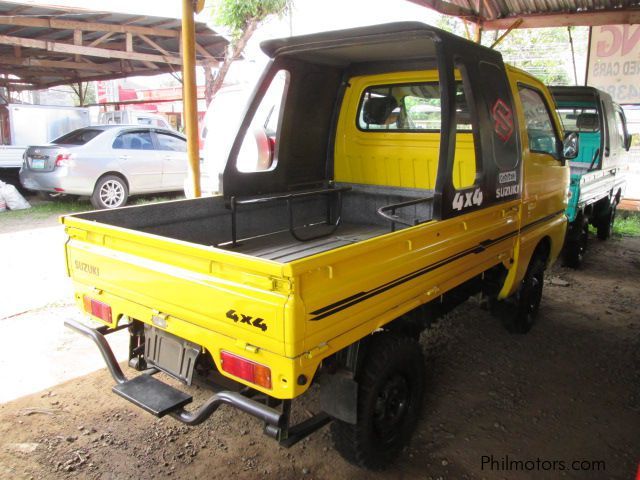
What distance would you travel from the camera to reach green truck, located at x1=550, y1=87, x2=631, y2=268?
20.3 ft

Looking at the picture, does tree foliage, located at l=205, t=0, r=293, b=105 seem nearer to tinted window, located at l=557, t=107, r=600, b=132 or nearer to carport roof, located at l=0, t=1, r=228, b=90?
carport roof, located at l=0, t=1, r=228, b=90

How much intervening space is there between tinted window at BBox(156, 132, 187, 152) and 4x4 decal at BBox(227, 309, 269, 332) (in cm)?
874

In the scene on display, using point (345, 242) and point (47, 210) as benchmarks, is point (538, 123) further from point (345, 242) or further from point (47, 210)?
point (47, 210)

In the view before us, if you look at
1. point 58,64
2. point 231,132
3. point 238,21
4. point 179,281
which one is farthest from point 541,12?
point 58,64

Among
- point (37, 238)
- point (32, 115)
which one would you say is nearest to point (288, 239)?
point (37, 238)

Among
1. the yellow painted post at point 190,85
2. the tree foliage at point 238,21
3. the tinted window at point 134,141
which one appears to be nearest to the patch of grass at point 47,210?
the tinted window at point 134,141

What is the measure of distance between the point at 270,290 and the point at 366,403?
869 mm

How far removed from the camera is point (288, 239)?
3859 mm

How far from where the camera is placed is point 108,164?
9188 mm

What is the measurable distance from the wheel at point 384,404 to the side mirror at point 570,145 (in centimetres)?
261

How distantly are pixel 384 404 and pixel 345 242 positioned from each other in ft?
4.57

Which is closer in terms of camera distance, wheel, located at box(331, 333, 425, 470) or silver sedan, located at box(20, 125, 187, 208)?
wheel, located at box(331, 333, 425, 470)

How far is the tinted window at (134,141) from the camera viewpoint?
9.52m

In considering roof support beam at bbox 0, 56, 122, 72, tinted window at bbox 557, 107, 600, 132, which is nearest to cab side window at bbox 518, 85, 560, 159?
tinted window at bbox 557, 107, 600, 132
